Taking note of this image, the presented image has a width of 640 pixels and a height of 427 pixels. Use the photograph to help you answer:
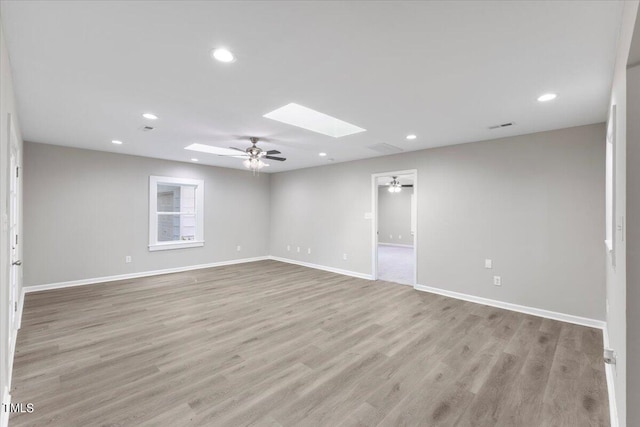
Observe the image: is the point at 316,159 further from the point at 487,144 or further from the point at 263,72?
the point at 263,72

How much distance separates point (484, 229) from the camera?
427 cm

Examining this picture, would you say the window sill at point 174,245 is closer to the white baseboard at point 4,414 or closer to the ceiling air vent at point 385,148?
the white baseboard at point 4,414

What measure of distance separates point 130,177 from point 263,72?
478 centimetres

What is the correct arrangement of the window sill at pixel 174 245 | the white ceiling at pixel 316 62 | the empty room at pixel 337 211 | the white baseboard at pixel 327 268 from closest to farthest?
the white ceiling at pixel 316 62, the empty room at pixel 337 211, the white baseboard at pixel 327 268, the window sill at pixel 174 245

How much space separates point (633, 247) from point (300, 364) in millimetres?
2370

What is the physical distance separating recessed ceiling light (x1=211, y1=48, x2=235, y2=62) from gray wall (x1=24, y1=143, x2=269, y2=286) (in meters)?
4.71

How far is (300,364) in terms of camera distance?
2.54 m

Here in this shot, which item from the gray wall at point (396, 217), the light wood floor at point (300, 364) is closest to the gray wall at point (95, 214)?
the light wood floor at point (300, 364)

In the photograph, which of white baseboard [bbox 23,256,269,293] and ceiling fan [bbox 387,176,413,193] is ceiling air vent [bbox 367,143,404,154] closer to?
ceiling fan [bbox 387,176,413,193]

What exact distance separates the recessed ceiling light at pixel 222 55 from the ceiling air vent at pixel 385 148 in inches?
120

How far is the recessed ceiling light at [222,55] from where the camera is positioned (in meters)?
1.94

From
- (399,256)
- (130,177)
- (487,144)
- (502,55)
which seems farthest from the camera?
(399,256)

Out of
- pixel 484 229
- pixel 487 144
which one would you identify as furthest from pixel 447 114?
pixel 484 229

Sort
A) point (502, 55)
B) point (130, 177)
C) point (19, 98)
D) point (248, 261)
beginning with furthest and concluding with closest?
1. point (248, 261)
2. point (130, 177)
3. point (19, 98)
4. point (502, 55)
